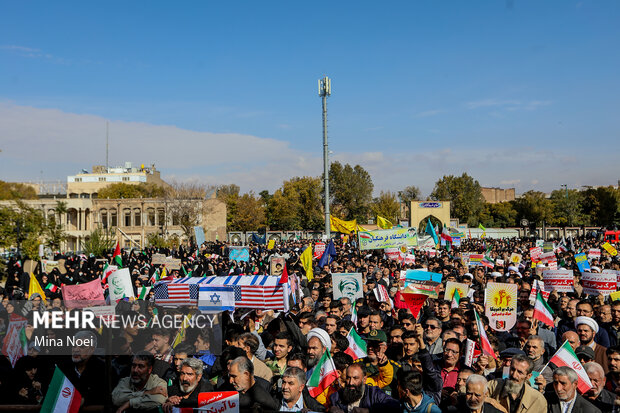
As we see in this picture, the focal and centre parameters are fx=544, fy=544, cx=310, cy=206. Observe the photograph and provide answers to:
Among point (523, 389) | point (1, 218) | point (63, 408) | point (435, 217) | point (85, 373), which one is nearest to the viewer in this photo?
point (63, 408)

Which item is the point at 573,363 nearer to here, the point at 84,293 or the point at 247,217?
the point at 84,293

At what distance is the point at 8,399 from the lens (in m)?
6.20

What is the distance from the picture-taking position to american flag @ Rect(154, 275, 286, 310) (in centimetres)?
956

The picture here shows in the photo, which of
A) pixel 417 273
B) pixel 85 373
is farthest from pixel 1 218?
pixel 85 373

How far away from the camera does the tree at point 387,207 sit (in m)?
85.9

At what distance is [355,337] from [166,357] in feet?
8.15

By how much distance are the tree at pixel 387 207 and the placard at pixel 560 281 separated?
237ft

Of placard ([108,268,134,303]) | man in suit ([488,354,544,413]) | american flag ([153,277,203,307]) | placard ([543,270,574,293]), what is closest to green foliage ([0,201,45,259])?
placard ([108,268,134,303])

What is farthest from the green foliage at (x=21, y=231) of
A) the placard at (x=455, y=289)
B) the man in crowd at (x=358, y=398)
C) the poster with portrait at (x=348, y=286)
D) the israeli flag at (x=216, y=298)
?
the man in crowd at (x=358, y=398)

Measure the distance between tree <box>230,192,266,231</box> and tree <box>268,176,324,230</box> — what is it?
2383 millimetres

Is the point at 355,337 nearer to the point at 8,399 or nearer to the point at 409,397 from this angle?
the point at 409,397

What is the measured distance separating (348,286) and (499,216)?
88.3 meters

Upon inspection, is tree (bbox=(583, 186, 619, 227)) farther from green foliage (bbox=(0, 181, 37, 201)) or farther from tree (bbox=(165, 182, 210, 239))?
green foliage (bbox=(0, 181, 37, 201))

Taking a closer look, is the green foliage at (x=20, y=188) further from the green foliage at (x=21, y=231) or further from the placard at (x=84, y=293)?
the placard at (x=84, y=293)
